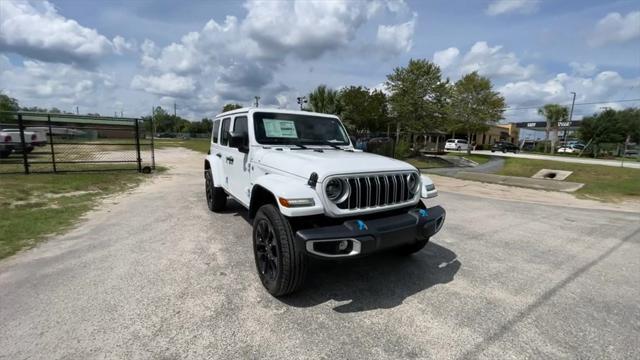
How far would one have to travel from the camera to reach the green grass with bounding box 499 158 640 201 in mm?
10165

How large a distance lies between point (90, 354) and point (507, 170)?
21.2m

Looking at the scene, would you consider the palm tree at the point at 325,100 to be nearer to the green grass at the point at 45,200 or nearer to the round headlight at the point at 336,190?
the green grass at the point at 45,200

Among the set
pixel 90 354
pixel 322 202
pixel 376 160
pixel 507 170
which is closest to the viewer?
pixel 90 354

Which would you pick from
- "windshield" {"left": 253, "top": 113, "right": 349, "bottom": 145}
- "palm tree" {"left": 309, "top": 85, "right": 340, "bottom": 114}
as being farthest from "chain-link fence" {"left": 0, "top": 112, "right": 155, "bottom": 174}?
"palm tree" {"left": 309, "top": 85, "right": 340, "bottom": 114}

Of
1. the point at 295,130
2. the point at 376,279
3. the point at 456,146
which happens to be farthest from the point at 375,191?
the point at 456,146

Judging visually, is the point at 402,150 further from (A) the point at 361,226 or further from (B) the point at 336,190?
(A) the point at 361,226

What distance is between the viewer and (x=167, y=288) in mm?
3203

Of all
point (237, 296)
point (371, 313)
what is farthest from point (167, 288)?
point (371, 313)

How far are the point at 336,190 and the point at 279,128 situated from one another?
175 centimetres

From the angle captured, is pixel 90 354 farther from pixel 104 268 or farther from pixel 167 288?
pixel 104 268

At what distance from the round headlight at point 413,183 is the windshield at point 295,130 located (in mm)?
1428

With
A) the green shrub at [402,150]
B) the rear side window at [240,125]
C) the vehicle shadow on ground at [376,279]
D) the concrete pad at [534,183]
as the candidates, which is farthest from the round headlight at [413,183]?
the green shrub at [402,150]

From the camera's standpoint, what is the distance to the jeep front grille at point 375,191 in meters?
2.93

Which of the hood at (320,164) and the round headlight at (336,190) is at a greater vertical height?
the hood at (320,164)
